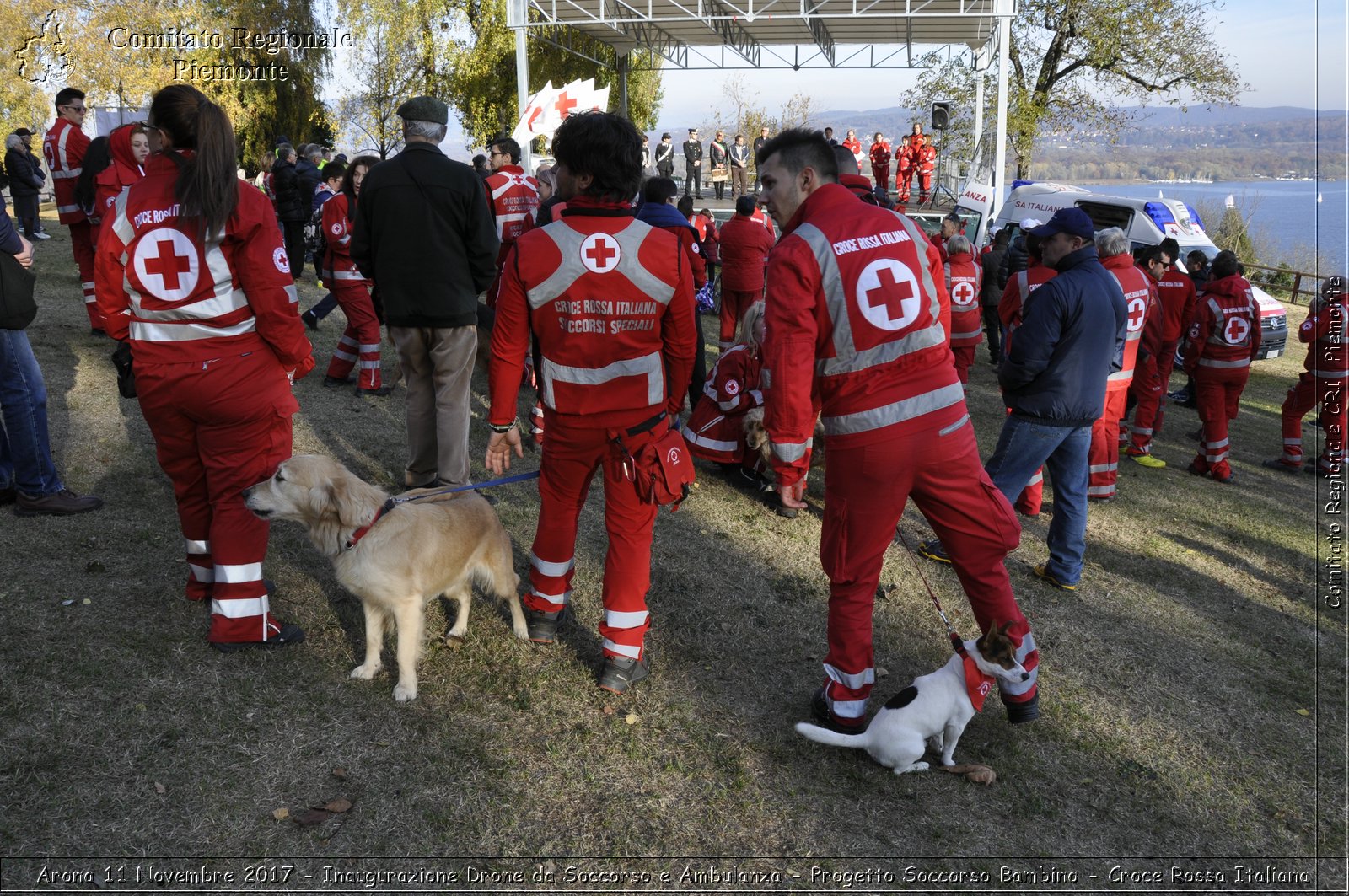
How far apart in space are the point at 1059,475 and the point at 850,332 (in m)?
2.76

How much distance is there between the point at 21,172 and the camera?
14.6 m

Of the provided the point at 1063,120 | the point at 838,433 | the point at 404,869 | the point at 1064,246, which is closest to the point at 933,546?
the point at 1064,246

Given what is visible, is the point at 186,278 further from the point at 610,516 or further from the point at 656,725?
the point at 656,725

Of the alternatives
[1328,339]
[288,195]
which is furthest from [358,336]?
[1328,339]

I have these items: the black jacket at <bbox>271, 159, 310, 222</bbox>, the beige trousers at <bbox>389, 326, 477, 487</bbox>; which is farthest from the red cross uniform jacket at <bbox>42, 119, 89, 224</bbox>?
the beige trousers at <bbox>389, 326, 477, 487</bbox>

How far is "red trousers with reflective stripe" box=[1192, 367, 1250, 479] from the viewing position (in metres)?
8.02

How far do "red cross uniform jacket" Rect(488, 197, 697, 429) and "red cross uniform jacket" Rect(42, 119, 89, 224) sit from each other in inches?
322

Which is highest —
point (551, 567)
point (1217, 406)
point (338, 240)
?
point (338, 240)

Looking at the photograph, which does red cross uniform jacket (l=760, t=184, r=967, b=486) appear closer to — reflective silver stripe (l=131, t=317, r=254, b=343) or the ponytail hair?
the ponytail hair

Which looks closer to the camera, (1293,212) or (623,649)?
(623,649)

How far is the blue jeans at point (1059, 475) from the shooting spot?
5148 millimetres

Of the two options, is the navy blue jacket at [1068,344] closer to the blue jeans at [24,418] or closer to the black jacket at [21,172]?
the blue jeans at [24,418]

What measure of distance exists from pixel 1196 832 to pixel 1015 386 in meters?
2.48

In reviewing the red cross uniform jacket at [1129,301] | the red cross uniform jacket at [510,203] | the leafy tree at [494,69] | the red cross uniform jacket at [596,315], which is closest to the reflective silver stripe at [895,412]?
the red cross uniform jacket at [596,315]
